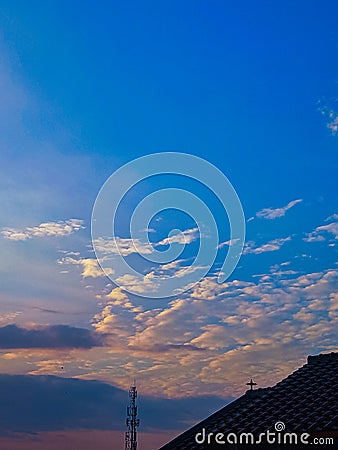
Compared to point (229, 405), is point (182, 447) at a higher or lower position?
lower

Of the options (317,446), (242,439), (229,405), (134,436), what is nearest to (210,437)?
(242,439)

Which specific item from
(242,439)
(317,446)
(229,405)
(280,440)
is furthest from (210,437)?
(229,405)

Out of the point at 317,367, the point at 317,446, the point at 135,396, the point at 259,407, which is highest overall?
the point at 135,396

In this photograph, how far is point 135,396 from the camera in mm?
91438

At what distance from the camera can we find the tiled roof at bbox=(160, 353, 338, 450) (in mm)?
35000

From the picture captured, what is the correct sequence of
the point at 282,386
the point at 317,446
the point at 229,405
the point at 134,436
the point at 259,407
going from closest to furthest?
1. the point at 317,446
2. the point at 259,407
3. the point at 282,386
4. the point at 229,405
5. the point at 134,436

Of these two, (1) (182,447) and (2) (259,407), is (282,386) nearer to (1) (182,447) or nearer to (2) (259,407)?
(2) (259,407)

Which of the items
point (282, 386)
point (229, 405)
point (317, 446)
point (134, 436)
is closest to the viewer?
point (317, 446)

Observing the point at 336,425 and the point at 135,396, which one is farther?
the point at 135,396

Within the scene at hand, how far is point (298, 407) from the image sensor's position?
124ft

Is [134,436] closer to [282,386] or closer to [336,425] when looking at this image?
[282,386]

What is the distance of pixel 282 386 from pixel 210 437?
6880 mm

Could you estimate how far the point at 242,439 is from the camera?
118 ft

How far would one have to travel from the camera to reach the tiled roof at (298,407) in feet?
115
